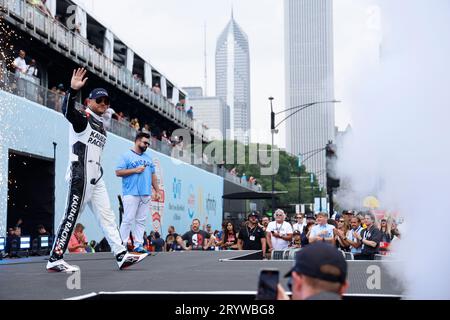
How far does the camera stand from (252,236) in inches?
617

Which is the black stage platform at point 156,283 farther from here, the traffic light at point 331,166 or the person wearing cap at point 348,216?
the traffic light at point 331,166

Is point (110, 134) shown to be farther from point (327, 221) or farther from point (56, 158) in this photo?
point (327, 221)

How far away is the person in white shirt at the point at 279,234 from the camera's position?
15.1 m

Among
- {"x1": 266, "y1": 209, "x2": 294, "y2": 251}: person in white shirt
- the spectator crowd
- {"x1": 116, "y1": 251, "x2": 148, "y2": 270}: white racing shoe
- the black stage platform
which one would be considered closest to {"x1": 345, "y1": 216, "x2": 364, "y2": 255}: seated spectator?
the spectator crowd

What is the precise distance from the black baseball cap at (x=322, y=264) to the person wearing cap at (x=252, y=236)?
1260 centimetres

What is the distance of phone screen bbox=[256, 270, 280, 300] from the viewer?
2723mm

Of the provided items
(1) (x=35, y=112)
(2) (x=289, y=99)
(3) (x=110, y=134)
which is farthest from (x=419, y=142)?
(2) (x=289, y=99)

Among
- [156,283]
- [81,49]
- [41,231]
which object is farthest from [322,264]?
[81,49]

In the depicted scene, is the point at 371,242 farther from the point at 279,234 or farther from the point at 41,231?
the point at 41,231

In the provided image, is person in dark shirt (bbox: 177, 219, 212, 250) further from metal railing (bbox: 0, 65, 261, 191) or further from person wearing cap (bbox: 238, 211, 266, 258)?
metal railing (bbox: 0, 65, 261, 191)

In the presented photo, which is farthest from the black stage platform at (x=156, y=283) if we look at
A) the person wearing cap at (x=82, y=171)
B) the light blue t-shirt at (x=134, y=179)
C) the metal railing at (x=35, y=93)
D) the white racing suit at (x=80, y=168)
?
the metal railing at (x=35, y=93)

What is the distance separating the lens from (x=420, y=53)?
484 cm

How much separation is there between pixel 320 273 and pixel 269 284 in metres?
0.22

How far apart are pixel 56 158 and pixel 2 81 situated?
3593 mm
